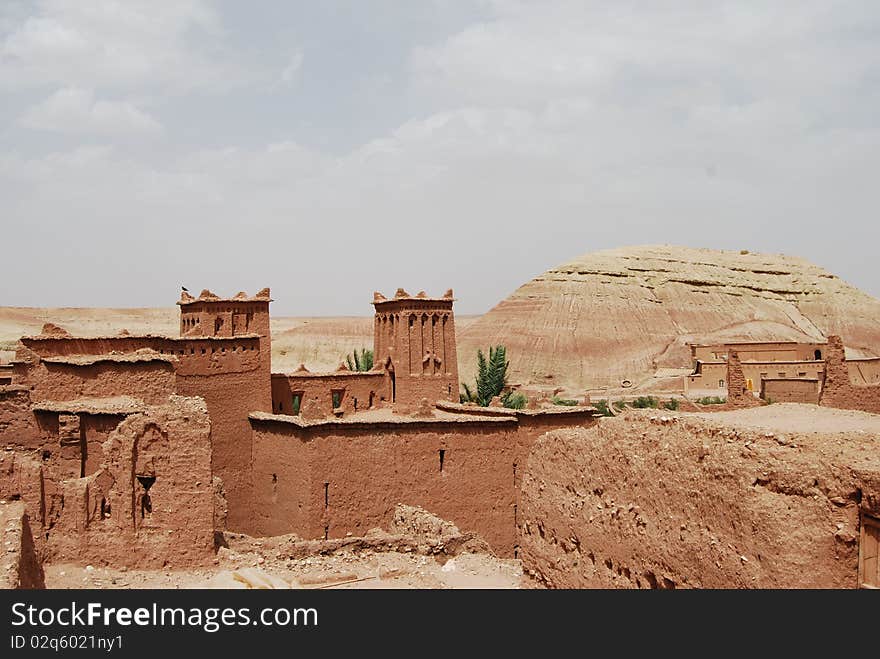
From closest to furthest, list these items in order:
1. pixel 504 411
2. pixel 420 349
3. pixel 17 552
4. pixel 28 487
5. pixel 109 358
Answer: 1. pixel 17 552
2. pixel 28 487
3. pixel 109 358
4. pixel 504 411
5. pixel 420 349

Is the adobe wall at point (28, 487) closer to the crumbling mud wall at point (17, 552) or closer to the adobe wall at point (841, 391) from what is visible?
the crumbling mud wall at point (17, 552)

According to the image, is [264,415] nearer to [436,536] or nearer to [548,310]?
[436,536]

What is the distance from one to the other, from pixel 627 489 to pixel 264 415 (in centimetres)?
1435

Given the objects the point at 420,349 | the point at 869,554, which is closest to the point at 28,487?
the point at 869,554

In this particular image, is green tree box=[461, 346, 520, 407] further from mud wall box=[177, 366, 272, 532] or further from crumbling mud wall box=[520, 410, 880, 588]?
crumbling mud wall box=[520, 410, 880, 588]

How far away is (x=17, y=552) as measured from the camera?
1111 cm

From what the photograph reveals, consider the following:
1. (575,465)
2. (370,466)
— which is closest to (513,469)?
(370,466)

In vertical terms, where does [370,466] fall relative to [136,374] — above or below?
below

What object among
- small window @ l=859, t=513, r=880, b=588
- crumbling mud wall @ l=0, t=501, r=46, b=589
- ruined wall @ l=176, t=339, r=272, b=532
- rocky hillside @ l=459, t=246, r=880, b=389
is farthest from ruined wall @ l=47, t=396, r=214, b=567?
rocky hillside @ l=459, t=246, r=880, b=389

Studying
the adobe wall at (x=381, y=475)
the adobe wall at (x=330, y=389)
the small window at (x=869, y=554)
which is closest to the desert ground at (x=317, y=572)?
the adobe wall at (x=381, y=475)

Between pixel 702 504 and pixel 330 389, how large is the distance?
21.6 m

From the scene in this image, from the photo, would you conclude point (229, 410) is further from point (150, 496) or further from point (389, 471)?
point (150, 496)

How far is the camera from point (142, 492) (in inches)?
597

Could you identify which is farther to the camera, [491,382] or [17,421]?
[491,382]
